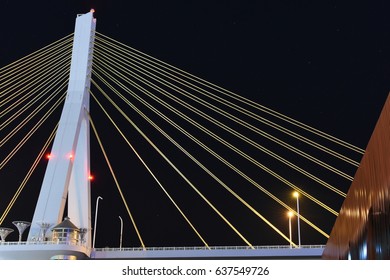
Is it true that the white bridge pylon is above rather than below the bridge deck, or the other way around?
above

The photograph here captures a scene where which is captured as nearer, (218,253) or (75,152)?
(75,152)

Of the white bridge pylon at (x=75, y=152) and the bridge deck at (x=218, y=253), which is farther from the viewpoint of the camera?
the bridge deck at (x=218, y=253)

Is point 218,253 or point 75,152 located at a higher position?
point 75,152

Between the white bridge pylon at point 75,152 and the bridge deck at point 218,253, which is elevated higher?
the white bridge pylon at point 75,152

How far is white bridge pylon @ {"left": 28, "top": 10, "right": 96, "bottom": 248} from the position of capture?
26.6 meters

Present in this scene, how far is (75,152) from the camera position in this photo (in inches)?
1153

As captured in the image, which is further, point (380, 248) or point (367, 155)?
point (367, 155)

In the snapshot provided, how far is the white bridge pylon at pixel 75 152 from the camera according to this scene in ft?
87.3

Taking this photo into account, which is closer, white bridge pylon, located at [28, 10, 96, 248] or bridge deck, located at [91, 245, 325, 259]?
white bridge pylon, located at [28, 10, 96, 248]

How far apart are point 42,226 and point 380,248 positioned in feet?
57.5
